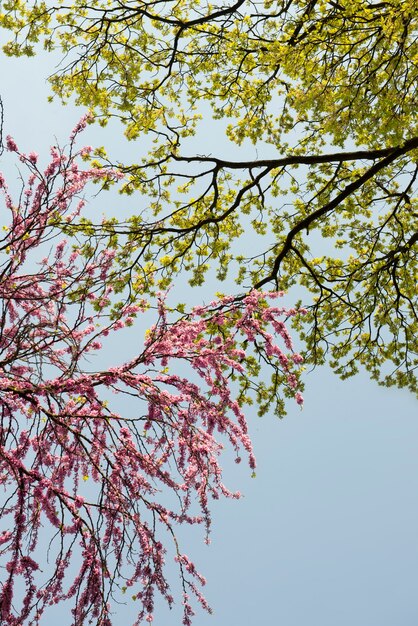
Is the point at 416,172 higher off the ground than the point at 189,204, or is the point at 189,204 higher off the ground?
the point at 189,204

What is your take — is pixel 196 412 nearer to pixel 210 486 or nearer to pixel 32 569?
pixel 210 486

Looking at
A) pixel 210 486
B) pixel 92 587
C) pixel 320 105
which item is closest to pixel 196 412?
pixel 210 486

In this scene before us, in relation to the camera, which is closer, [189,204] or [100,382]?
[100,382]

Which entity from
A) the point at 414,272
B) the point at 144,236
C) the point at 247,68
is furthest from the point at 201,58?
the point at 414,272

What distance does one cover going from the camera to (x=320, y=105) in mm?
6445

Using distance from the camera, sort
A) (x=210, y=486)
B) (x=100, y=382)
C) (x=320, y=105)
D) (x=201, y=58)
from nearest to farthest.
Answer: (x=100, y=382) → (x=210, y=486) → (x=320, y=105) → (x=201, y=58)

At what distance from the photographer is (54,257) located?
221 inches

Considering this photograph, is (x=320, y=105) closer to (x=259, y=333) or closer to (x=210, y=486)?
(x=259, y=333)

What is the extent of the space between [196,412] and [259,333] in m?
1.00

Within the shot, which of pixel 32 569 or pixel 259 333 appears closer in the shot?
pixel 32 569

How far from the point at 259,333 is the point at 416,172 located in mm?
5754

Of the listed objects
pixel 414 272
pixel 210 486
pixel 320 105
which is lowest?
pixel 210 486

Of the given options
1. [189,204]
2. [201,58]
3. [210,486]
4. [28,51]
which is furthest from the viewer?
[189,204]

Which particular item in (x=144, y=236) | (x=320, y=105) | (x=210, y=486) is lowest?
(x=210, y=486)
